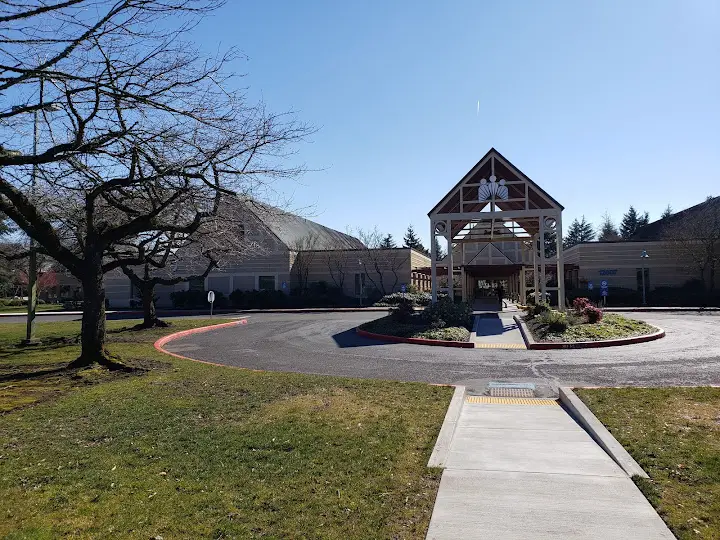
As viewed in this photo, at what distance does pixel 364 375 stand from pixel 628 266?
3622 cm

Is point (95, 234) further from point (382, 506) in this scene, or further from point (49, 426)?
point (382, 506)

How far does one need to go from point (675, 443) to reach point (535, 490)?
209cm

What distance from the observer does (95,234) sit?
37.2ft

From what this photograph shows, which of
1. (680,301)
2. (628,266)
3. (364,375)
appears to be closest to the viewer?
(364,375)

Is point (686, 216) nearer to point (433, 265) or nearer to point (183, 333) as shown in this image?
point (433, 265)

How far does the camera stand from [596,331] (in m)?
16.1

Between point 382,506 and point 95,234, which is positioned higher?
point 95,234

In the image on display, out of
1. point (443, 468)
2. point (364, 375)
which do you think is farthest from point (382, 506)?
point (364, 375)

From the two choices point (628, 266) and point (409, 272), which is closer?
point (628, 266)

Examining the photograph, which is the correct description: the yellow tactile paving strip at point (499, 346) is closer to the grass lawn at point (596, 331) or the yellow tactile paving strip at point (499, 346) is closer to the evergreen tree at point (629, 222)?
the grass lawn at point (596, 331)

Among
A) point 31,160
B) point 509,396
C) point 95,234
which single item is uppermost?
point 31,160

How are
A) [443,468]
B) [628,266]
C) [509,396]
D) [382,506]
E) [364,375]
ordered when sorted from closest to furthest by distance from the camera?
[382,506]
[443,468]
[509,396]
[364,375]
[628,266]

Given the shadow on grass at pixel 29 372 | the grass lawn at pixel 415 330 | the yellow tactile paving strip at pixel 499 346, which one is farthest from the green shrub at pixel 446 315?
the shadow on grass at pixel 29 372

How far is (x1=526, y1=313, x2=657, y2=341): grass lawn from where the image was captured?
1558 cm
